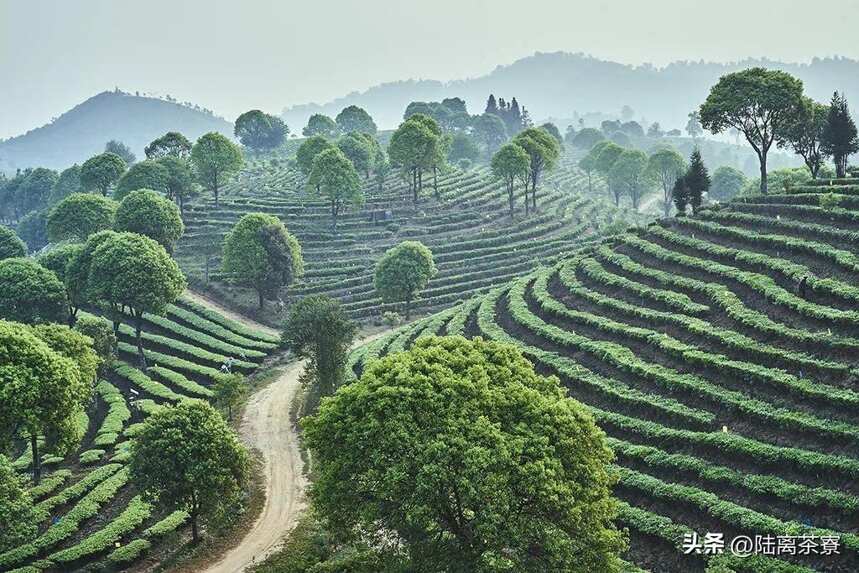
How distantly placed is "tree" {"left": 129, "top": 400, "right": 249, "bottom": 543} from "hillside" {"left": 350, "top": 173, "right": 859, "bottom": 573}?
66.2 ft

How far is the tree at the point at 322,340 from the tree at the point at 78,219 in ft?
149

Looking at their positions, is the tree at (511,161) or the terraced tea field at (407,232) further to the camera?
the tree at (511,161)

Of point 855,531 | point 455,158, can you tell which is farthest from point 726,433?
point 455,158

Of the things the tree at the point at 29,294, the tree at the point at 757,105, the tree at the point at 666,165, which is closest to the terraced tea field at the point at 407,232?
the tree at the point at 666,165

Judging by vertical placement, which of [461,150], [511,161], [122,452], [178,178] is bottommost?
[122,452]

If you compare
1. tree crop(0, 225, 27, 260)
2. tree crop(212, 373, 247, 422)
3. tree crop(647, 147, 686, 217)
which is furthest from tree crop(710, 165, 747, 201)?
tree crop(0, 225, 27, 260)

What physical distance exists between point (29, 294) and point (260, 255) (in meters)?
25.0

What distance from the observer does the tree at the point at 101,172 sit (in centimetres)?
11212

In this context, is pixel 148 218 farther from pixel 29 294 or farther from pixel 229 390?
pixel 229 390

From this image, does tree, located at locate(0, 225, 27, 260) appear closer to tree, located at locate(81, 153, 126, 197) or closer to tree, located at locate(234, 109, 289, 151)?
tree, located at locate(81, 153, 126, 197)

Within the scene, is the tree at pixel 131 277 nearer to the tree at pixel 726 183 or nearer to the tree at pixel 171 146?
the tree at pixel 171 146

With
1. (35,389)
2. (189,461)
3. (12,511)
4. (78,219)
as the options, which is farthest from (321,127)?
(12,511)

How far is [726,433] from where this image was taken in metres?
33.9

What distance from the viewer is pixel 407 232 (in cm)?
10400
